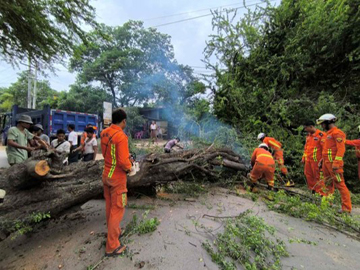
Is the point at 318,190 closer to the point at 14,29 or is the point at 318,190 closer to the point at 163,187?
the point at 163,187

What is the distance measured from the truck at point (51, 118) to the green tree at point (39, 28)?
126 inches

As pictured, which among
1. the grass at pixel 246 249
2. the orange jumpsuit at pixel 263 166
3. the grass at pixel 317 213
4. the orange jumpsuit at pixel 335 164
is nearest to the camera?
the grass at pixel 246 249

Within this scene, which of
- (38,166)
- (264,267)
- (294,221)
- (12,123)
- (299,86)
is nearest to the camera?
(264,267)

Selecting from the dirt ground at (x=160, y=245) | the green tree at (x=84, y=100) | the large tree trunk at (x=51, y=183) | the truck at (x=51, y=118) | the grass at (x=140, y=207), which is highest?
the green tree at (x=84, y=100)

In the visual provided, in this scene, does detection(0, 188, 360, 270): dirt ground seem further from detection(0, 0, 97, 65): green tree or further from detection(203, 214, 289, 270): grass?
detection(0, 0, 97, 65): green tree

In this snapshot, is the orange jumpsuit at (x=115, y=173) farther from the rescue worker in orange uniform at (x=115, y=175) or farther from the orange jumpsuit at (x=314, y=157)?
the orange jumpsuit at (x=314, y=157)

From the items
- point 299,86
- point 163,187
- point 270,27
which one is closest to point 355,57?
point 299,86

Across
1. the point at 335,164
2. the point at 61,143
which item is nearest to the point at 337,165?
the point at 335,164

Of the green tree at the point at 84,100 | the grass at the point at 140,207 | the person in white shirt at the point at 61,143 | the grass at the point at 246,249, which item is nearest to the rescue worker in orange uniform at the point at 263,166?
the grass at the point at 246,249

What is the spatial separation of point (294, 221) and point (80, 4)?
6.80 m

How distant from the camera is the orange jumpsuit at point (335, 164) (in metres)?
3.91

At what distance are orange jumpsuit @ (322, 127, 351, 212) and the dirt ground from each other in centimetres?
115

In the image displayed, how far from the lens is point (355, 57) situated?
21.7 ft

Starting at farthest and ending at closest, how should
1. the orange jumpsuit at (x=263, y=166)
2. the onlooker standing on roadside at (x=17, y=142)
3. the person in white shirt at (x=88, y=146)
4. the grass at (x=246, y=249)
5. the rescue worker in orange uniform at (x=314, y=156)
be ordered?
the person in white shirt at (x=88, y=146) < the rescue worker in orange uniform at (x=314, y=156) < the orange jumpsuit at (x=263, y=166) < the onlooker standing on roadside at (x=17, y=142) < the grass at (x=246, y=249)
